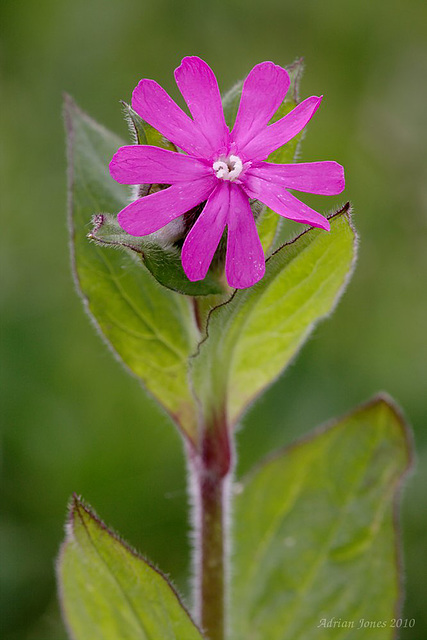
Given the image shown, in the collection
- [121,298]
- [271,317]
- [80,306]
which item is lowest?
[80,306]

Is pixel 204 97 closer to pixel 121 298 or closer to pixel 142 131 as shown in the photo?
pixel 142 131

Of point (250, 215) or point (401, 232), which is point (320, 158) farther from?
point (250, 215)

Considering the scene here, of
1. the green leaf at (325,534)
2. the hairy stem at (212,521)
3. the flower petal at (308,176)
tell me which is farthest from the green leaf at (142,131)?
the green leaf at (325,534)

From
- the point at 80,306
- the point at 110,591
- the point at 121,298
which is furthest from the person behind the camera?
the point at 80,306

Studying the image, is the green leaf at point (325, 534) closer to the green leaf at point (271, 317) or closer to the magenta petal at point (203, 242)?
the green leaf at point (271, 317)

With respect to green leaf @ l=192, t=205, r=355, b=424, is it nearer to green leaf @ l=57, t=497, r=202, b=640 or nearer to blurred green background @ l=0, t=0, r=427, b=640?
green leaf @ l=57, t=497, r=202, b=640

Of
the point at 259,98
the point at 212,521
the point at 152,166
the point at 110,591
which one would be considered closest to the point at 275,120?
the point at 259,98
